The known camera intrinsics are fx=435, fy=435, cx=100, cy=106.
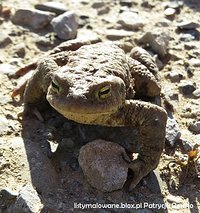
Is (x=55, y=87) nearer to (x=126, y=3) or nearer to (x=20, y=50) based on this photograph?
(x=20, y=50)

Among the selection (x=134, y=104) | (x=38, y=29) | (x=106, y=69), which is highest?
(x=106, y=69)

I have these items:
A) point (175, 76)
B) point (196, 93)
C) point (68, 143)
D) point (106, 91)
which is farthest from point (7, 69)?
point (196, 93)

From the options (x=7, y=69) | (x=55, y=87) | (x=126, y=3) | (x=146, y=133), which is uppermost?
(x=55, y=87)

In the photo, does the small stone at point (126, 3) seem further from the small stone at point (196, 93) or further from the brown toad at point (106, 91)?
the small stone at point (196, 93)

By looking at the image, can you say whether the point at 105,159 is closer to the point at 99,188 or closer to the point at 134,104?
the point at 99,188

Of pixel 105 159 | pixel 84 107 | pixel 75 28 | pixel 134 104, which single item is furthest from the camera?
pixel 75 28

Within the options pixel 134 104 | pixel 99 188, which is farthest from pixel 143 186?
pixel 134 104

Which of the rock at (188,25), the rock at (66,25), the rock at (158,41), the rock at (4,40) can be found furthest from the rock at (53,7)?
the rock at (188,25)
